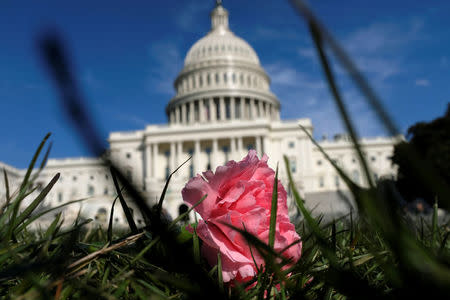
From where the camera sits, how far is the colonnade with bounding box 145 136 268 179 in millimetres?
46031

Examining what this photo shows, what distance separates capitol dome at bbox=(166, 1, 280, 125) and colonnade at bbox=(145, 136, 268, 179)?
15.2ft

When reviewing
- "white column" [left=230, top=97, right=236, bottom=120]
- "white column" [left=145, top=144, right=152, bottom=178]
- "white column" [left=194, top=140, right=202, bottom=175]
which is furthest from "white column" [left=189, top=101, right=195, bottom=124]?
"white column" [left=145, top=144, right=152, bottom=178]

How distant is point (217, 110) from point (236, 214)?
176ft

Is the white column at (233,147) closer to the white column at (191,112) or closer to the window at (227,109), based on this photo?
the window at (227,109)

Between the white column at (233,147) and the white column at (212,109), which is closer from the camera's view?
the white column at (233,147)

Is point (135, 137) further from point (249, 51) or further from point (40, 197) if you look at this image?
point (40, 197)

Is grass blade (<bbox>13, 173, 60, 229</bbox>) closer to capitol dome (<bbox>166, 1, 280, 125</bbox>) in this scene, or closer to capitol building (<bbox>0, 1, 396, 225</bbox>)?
capitol building (<bbox>0, 1, 396, 225</bbox>)

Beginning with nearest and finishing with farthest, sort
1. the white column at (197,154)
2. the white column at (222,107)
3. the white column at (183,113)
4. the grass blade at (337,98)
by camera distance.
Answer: the grass blade at (337,98) < the white column at (197,154) < the white column at (222,107) < the white column at (183,113)

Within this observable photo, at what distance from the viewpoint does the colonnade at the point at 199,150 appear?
4603 cm

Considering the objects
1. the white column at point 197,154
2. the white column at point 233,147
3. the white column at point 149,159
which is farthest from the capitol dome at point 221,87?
the white column at point 149,159

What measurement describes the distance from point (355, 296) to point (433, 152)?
2876 cm

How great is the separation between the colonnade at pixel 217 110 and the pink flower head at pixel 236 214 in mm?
51552

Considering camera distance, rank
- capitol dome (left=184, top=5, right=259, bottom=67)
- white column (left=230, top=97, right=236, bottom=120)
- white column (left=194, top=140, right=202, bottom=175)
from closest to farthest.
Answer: white column (left=194, top=140, right=202, bottom=175) < white column (left=230, top=97, right=236, bottom=120) < capitol dome (left=184, top=5, right=259, bottom=67)

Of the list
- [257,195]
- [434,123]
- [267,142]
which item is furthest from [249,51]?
[257,195]
